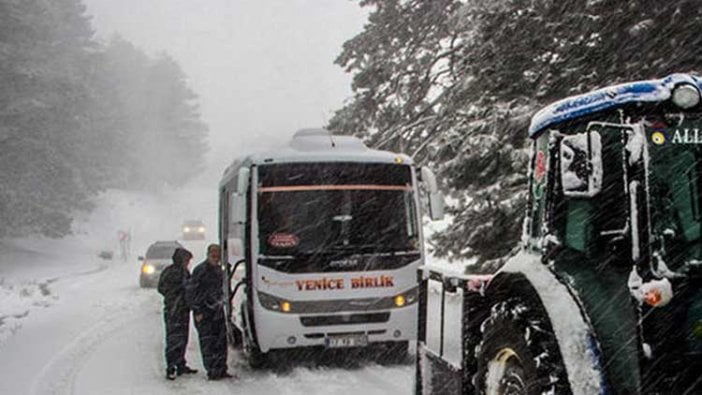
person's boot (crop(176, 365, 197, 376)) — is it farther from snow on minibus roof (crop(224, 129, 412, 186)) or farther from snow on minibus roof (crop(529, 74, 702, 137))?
snow on minibus roof (crop(529, 74, 702, 137))

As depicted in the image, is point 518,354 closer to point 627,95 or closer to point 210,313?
point 627,95

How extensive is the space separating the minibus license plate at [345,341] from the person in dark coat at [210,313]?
4.50 feet

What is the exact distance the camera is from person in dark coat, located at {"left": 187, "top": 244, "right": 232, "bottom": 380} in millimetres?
9680

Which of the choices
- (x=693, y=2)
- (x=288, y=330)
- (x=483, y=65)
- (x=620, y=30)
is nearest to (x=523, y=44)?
(x=483, y=65)

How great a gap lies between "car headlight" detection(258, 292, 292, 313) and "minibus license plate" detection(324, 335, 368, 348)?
672mm

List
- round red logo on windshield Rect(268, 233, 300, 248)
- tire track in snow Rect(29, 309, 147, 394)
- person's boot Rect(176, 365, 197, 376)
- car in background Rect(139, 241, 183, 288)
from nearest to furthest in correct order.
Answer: tire track in snow Rect(29, 309, 147, 394), person's boot Rect(176, 365, 197, 376), round red logo on windshield Rect(268, 233, 300, 248), car in background Rect(139, 241, 183, 288)

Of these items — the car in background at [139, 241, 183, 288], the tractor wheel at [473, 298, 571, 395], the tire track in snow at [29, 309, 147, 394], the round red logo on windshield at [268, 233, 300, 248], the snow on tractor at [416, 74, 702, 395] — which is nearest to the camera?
the snow on tractor at [416, 74, 702, 395]

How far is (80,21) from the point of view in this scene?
54000mm

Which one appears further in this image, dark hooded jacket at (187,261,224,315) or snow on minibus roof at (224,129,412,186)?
snow on minibus roof at (224,129,412,186)

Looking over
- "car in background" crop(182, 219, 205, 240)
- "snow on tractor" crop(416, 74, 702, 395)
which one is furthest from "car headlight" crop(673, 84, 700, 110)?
"car in background" crop(182, 219, 205, 240)

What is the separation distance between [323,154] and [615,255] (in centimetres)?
743

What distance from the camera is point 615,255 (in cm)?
355

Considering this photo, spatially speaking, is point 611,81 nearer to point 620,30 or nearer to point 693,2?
point 620,30

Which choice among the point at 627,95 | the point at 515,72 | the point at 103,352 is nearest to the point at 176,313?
the point at 103,352
